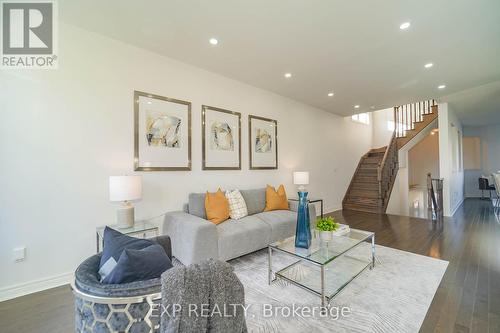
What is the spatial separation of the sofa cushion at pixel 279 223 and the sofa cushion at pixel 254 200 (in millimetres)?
212

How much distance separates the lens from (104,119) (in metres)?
2.60

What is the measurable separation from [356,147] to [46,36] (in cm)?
753

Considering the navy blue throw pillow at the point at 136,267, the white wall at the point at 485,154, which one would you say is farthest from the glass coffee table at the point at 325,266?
the white wall at the point at 485,154

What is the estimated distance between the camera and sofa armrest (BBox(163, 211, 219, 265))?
238 cm

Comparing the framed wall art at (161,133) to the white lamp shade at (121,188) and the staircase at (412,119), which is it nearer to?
the white lamp shade at (121,188)

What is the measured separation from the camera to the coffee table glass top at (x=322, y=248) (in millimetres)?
2003

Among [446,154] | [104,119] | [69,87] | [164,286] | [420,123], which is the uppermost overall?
[420,123]

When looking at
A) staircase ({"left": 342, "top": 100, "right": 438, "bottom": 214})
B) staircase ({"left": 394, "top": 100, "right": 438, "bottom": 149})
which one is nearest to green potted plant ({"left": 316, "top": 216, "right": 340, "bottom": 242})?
staircase ({"left": 342, "top": 100, "right": 438, "bottom": 214})

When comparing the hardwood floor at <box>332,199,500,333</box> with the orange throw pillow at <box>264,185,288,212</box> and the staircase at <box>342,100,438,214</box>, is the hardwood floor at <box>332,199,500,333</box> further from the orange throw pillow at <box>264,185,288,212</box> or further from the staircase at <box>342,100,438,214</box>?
the orange throw pillow at <box>264,185,288,212</box>

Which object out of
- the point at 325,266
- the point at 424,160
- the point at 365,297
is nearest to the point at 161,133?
the point at 325,266

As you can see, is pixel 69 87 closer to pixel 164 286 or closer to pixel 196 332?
pixel 164 286

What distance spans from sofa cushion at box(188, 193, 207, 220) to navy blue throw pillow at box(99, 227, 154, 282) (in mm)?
1658

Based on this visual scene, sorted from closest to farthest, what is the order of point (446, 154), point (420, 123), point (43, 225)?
1. point (43, 225)
2. point (446, 154)
3. point (420, 123)

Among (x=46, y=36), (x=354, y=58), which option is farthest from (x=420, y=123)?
(x=46, y=36)
